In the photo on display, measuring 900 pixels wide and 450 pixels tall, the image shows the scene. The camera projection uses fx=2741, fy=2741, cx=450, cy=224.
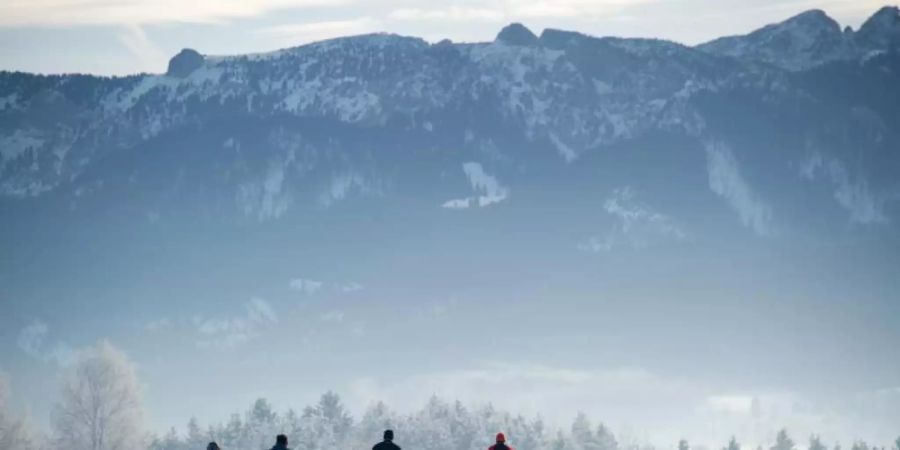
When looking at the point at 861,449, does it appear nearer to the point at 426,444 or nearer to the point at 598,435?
the point at 598,435

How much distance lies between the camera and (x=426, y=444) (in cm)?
17750

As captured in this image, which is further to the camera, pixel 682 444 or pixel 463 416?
pixel 682 444

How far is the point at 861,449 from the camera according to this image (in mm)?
190625

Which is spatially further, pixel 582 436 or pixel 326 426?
pixel 582 436

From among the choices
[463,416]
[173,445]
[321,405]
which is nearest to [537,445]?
[463,416]

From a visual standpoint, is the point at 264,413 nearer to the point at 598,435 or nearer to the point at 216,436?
the point at 216,436

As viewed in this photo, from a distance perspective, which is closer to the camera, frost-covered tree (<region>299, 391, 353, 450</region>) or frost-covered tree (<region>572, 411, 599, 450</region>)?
frost-covered tree (<region>299, 391, 353, 450</region>)

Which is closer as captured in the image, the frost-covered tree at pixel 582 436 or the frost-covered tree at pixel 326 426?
the frost-covered tree at pixel 326 426

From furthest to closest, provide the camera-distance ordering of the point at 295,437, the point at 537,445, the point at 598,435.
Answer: the point at 598,435
the point at 537,445
the point at 295,437

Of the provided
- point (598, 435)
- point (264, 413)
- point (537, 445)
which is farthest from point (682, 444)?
point (264, 413)

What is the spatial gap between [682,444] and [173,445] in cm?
3697

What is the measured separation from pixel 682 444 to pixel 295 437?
39.6m

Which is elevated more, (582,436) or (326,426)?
(582,436)

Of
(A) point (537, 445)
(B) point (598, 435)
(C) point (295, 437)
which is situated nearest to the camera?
(C) point (295, 437)
